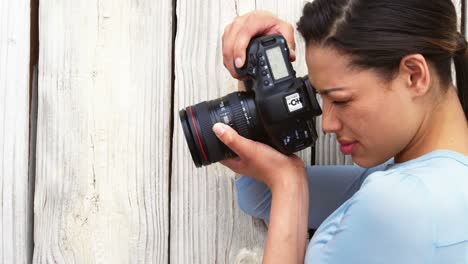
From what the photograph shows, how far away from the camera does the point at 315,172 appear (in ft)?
3.68

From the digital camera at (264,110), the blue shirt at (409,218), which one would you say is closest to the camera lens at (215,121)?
the digital camera at (264,110)

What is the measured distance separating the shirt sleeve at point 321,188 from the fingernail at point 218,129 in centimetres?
16

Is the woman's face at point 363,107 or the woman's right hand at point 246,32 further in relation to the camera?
the woman's right hand at point 246,32

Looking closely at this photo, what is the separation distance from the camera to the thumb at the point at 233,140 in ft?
3.22

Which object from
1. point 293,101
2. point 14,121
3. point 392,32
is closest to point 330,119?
point 293,101

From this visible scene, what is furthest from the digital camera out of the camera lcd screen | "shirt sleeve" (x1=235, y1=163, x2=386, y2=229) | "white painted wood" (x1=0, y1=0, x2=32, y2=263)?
"white painted wood" (x1=0, y1=0, x2=32, y2=263)

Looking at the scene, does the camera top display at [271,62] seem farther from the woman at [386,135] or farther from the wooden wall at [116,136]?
the wooden wall at [116,136]

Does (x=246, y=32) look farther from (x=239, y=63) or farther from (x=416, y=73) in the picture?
(x=416, y=73)

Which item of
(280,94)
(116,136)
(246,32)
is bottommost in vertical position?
(116,136)

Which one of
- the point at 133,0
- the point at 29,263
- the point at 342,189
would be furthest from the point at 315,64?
the point at 29,263

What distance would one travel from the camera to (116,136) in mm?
1188

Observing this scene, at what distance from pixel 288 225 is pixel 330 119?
0.18m

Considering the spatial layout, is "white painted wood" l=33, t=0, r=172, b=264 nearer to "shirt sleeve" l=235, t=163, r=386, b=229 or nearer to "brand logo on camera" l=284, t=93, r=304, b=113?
"shirt sleeve" l=235, t=163, r=386, b=229

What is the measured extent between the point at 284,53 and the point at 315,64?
0.08 metres
